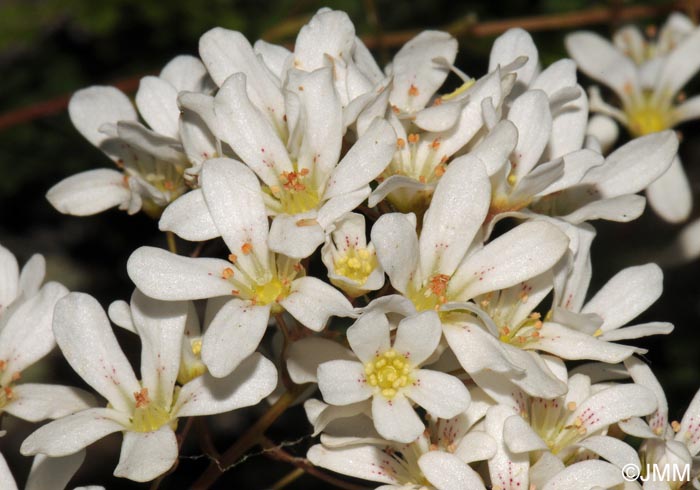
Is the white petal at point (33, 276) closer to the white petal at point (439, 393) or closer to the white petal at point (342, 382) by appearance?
the white petal at point (342, 382)

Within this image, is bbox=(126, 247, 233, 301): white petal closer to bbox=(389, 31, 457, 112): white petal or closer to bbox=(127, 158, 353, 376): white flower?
bbox=(127, 158, 353, 376): white flower

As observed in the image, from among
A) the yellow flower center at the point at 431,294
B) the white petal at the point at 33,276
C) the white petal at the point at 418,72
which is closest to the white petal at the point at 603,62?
the white petal at the point at 418,72

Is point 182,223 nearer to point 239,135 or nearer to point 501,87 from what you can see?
point 239,135

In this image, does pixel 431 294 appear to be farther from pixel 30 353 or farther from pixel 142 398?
pixel 30 353

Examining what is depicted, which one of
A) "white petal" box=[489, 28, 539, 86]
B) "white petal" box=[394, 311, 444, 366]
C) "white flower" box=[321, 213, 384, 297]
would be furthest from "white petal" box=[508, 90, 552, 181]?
"white petal" box=[394, 311, 444, 366]

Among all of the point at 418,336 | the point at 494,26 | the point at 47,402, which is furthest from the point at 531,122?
the point at 47,402
